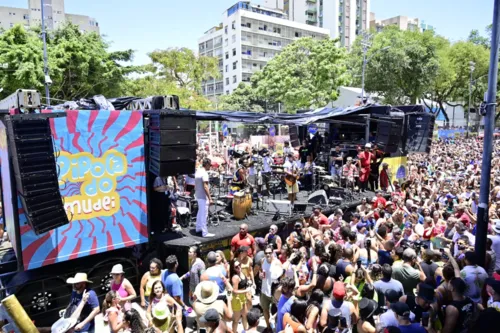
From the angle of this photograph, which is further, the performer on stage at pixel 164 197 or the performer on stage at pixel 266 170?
the performer on stage at pixel 266 170

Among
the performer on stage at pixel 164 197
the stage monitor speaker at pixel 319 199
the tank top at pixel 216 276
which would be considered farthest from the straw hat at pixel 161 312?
the stage monitor speaker at pixel 319 199

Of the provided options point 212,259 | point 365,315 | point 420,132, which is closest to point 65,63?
point 420,132

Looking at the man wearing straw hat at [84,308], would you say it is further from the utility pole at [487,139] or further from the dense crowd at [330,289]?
the utility pole at [487,139]

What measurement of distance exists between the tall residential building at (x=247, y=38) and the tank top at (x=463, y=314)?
59099mm

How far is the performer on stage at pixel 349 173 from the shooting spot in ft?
42.2

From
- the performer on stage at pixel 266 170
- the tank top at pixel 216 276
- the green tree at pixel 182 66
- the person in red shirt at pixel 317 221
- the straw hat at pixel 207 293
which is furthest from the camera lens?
the green tree at pixel 182 66

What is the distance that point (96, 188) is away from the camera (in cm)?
680

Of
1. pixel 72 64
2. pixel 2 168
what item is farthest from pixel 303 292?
pixel 72 64

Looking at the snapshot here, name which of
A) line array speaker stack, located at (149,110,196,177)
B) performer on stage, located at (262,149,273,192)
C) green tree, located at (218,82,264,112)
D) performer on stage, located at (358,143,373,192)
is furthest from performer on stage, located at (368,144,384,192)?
green tree, located at (218,82,264,112)

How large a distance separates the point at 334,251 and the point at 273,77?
28.2 m

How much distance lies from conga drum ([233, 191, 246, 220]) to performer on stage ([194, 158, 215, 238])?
5.18 ft

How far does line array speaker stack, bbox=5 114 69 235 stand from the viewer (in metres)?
5.52

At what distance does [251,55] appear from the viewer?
64.3 m

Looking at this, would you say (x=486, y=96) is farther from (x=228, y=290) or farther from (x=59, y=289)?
(x=59, y=289)
